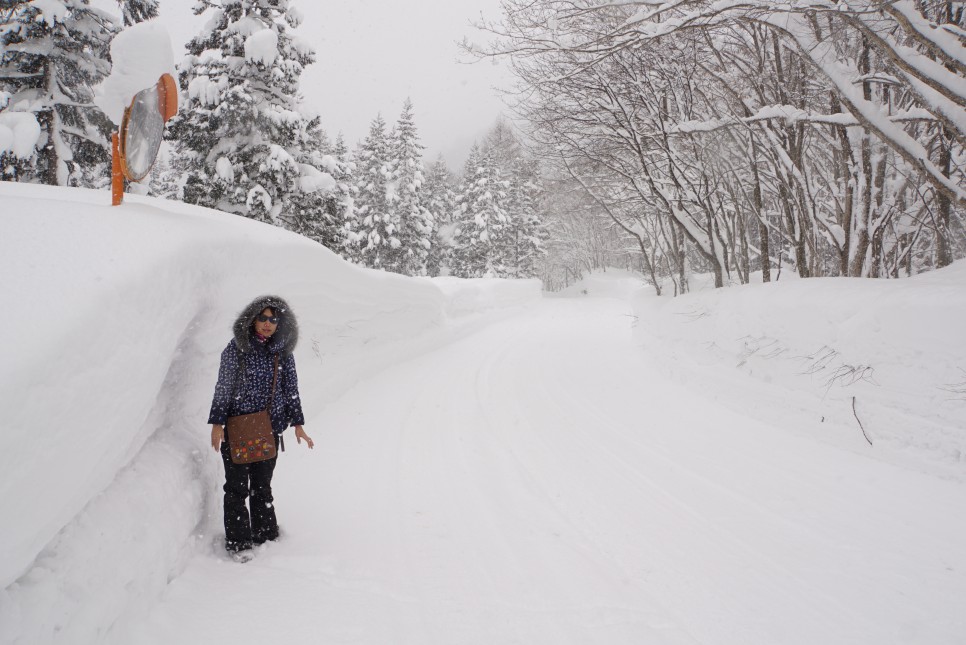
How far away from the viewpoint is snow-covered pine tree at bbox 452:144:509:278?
3259 centimetres

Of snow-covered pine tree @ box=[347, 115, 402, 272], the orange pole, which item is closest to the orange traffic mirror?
the orange pole

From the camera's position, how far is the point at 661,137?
9102 millimetres

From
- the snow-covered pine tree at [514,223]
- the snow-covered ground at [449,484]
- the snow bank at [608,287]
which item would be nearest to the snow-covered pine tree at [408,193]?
the snow-covered pine tree at [514,223]

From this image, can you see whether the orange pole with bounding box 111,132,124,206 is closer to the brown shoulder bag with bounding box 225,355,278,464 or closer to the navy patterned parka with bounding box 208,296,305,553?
the navy patterned parka with bounding box 208,296,305,553

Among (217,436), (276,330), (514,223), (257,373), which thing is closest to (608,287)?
(514,223)

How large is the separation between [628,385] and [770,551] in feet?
14.1

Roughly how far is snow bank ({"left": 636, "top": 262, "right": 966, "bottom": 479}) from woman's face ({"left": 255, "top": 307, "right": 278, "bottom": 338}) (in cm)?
531

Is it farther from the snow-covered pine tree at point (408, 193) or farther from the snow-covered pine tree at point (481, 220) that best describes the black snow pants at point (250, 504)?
the snow-covered pine tree at point (481, 220)

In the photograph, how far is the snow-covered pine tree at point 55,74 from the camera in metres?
10.4

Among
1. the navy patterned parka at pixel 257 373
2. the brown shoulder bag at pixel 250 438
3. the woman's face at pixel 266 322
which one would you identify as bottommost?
the brown shoulder bag at pixel 250 438

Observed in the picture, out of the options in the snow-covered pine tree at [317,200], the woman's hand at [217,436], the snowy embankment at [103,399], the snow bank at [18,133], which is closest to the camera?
the snowy embankment at [103,399]

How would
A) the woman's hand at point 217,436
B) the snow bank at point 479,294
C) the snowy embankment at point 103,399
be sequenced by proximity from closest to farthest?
the snowy embankment at point 103,399
the woman's hand at point 217,436
the snow bank at point 479,294

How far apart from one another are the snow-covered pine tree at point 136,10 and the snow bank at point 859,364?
642 inches

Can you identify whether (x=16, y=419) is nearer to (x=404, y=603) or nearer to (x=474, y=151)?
(x=404, y=603)
